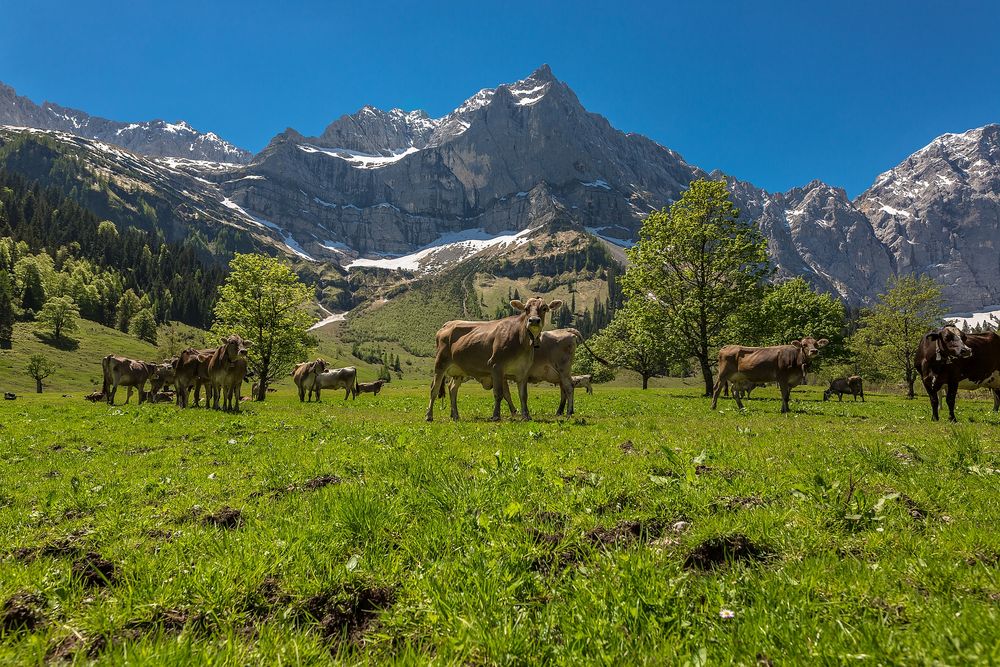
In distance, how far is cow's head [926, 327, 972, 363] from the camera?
14.8 metres

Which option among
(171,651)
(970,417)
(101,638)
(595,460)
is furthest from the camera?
(970,417)

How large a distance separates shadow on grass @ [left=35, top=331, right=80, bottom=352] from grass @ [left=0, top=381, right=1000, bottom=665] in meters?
143

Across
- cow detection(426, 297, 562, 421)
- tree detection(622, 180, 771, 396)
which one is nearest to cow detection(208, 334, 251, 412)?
cow detection(426, 297, 562, 421)

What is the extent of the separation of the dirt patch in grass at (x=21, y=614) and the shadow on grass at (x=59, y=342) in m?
146

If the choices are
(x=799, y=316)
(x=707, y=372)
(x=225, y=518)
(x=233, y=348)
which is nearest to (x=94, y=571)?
(x=225, y=518)

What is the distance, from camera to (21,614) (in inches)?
138

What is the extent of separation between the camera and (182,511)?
595 centimetres

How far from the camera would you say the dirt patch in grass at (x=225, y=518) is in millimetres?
5485

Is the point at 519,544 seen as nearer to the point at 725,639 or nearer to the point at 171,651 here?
the point at 725,639

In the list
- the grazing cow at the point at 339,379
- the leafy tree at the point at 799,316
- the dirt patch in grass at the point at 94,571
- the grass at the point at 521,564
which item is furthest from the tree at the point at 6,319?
the leafy tree at the point at 799,316

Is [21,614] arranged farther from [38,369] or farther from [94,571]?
[38,369]

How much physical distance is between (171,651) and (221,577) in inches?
39.3

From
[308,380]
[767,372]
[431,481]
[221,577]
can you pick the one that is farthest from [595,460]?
[308,380]

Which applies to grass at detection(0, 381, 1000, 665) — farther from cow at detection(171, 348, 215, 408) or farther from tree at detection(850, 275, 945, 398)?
tree at detection(850, 275, 945, 398)
